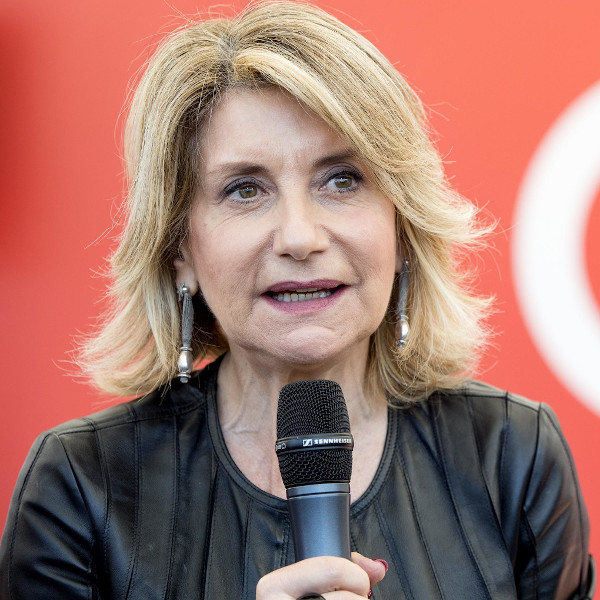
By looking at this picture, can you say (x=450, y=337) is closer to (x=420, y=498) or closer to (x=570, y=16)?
(x=420, y=498)

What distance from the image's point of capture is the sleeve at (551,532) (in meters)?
1.73

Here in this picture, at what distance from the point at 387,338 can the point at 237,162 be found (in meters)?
0.55

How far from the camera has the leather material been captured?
5.11 ft

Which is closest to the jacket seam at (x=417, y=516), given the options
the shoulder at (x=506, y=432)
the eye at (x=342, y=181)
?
the shoulder at (x=506, y=432)

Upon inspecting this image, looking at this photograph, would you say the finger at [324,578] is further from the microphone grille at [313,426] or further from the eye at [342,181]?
the eye at [342,181]

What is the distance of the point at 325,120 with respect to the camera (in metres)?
1.54

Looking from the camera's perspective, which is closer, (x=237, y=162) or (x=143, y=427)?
(x=237, y=162)

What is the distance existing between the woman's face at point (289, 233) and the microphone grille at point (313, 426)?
292 millimetres

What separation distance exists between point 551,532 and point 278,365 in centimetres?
65

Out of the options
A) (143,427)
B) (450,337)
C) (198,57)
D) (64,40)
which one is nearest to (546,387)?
(450,337)

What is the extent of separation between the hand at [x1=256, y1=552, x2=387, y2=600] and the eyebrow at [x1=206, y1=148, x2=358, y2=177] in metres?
0.74

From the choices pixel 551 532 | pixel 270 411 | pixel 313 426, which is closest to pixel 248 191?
pixel 270 411

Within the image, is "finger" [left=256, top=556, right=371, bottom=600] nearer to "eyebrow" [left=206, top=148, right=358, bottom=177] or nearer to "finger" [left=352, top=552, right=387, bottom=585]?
"finger" [left=352, top=552, right=387, bottom=585]

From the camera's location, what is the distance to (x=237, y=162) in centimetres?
158
